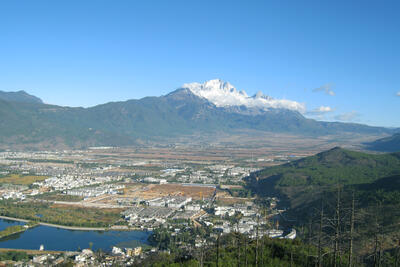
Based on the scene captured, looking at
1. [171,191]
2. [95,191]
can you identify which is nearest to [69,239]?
[95,191]

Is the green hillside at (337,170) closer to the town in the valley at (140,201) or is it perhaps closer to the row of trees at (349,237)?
the town in the valley at (140,201)

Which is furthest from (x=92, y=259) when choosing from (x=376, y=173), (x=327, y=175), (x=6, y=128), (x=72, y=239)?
(x=6, y=128)

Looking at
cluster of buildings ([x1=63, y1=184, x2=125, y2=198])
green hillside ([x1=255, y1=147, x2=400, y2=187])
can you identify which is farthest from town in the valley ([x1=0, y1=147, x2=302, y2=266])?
green hillside ([x1=255, y1=147, x2=400, y2=187])

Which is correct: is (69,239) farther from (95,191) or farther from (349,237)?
(349,237)

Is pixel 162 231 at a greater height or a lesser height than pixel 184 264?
lesser

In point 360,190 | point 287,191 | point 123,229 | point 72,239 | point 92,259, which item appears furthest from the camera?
point 287,191

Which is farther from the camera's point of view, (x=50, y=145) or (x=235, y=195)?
(x=50, y=145)

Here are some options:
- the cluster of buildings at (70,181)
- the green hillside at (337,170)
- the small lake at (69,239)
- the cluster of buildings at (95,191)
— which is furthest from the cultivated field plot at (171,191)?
the small lake at (69,239)

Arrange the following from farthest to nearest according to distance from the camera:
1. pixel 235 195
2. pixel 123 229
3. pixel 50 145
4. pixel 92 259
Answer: pixel 50 145
pixel 235 195
pixel 123 229
pixel 92 259

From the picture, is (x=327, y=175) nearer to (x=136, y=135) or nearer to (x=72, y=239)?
(x=72, y=239)
